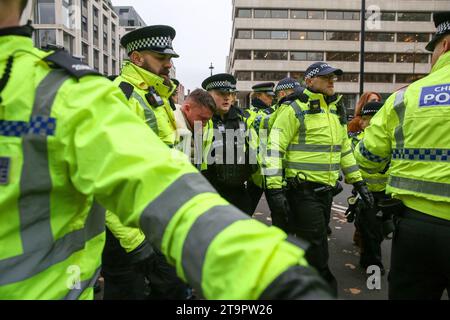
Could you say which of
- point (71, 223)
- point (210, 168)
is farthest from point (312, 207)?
point (71, 223)

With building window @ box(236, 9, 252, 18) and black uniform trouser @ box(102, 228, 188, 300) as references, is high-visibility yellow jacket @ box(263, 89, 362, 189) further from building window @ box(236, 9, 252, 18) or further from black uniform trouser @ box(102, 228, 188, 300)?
building window @ box(236, 9, 252, 18)

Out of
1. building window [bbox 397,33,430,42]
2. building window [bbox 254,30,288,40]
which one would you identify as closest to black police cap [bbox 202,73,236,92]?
building window [bbox 254,30,288,40]

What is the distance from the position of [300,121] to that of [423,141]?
1704 mm

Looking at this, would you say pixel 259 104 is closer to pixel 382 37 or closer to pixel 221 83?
pixel 221 83

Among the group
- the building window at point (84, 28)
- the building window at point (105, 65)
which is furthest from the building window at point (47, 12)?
the building window at point (105, 65)

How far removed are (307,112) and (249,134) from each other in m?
0.82

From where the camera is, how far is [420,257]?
82.6 inches

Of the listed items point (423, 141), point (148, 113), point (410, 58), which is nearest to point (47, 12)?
point (148, 113)

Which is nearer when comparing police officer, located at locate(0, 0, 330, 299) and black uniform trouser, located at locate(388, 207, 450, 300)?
police officer, located at locate(0, 0, 330, 299)

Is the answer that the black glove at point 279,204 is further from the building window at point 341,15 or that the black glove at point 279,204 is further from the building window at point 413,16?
the building window at point 413,16

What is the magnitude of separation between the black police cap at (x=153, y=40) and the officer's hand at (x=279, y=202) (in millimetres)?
1738

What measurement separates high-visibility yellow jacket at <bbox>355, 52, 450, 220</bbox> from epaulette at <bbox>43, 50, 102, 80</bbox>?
1.93 metres

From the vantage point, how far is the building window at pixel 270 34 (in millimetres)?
49312

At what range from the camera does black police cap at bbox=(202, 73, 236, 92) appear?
4.42 metres
